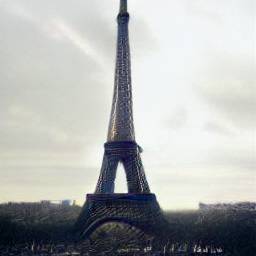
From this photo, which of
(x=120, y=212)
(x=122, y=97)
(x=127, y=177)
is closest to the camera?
(x=127, y=177)

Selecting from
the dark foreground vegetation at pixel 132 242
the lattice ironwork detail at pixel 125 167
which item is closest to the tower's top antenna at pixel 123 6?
the lattice ironwork detail at pixel 125 167

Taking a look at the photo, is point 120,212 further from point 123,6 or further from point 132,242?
point 123,6

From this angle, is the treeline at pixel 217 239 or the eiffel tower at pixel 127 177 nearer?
the treeline at pixel 217 239

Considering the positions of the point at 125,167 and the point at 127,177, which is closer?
the point at 127,177

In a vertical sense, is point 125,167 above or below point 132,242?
above

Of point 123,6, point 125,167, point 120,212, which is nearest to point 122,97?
point 125,167

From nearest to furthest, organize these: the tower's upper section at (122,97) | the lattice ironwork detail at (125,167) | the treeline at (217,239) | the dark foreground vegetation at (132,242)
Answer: the treeline at (217,239), the dark foreground vegetation at (132,242), the lattice ironwork detail at (125,167), the tower's upper section at (122,97)

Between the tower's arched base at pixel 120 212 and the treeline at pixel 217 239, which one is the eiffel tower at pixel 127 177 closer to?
the tower's arched base at pixel 120 212
